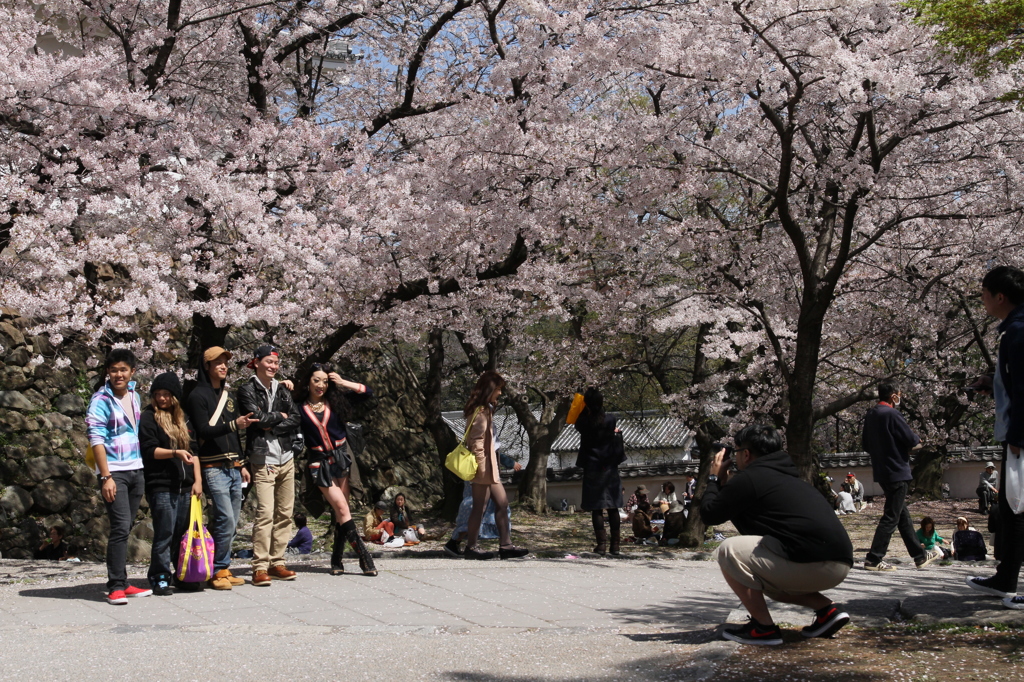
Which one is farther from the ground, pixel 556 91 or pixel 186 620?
pixel 556 91

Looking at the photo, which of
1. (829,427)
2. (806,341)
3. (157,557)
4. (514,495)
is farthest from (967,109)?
(829,427)

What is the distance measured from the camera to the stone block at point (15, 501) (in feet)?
45.6

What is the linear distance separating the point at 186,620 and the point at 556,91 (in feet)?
23.4

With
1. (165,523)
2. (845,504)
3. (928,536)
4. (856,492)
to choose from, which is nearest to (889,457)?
(928,536)

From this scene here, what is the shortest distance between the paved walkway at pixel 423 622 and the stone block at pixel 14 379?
880cm

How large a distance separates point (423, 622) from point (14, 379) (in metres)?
12.7

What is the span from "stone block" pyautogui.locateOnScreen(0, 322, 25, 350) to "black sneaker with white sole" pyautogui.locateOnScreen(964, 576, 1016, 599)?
15.4 m

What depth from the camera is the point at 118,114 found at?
8992 mm

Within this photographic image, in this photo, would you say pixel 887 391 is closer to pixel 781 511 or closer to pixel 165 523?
pixel 781 511

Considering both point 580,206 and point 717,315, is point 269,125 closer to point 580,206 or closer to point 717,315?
point 580,206

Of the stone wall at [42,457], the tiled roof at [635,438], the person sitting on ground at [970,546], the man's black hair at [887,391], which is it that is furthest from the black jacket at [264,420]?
the tiled roof at [635,438]

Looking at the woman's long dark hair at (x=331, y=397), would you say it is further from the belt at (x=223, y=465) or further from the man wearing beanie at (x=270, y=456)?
the belt at (x=223, y=465)

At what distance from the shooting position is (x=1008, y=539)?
462 cm

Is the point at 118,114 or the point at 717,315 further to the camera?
the point at 717,315
